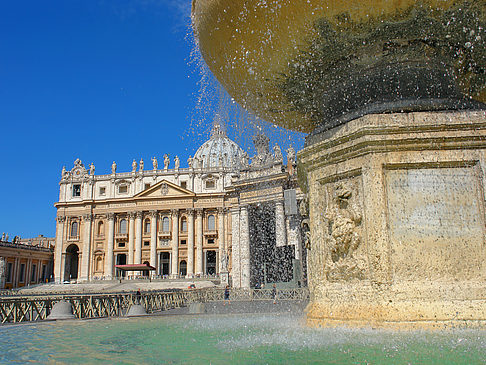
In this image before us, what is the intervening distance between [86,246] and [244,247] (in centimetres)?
3406

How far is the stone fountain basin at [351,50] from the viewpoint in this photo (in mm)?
3934

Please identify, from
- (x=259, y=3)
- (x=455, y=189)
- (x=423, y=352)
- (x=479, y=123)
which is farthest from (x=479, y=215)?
(x=259, y=3)

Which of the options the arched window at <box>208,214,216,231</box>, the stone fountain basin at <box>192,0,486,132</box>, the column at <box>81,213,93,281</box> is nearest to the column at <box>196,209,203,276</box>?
the arched window at <box>208,214,216,231</box>

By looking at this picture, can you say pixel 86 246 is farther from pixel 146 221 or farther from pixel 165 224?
pixel 165 224

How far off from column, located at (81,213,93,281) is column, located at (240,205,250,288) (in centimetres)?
3335

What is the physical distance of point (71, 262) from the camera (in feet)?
204

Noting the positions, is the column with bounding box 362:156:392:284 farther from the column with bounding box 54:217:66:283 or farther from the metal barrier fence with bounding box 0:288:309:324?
the column with bounding box 54:217:66:283

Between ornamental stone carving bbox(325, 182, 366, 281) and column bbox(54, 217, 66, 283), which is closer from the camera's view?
ornamental stone carving bbox(325, 182, 366, 281)

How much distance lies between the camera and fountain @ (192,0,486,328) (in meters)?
3.70

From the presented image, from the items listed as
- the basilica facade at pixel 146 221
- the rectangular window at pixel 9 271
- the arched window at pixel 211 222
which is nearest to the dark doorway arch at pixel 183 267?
the basilica facade at pixel 146 221

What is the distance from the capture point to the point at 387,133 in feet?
13.1

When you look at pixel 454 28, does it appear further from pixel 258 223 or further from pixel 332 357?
pixel 258 223

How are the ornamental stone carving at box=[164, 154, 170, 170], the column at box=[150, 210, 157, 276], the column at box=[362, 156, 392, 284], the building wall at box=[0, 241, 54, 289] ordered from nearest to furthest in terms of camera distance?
the column at box=[362, 156, 392, 284] → the building wall at box=[0, 241, 54, 289] → the column at box=[150, 210, 157, 276] → the ornamental stone carving at box=[164, 154, 170, 170]

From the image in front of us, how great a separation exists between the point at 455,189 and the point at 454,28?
1569 millimetres
